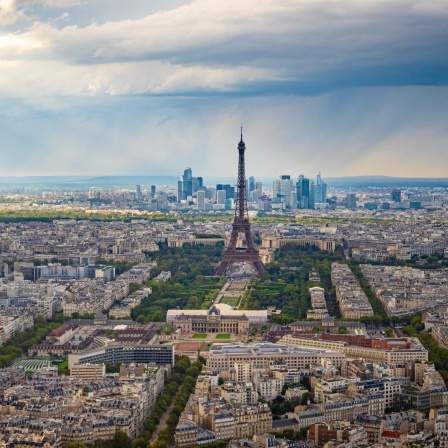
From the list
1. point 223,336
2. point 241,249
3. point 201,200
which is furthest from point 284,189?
point 223,336

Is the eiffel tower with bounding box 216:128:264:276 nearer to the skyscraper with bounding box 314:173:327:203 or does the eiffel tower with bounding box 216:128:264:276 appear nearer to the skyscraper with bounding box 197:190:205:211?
the skyscraper with bounding box 197:190:205:211

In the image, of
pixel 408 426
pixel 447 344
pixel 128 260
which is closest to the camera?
pixel 408 426

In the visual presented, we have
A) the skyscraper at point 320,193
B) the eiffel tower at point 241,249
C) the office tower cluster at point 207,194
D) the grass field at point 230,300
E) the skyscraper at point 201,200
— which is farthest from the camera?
the skyscraper at point 320,193

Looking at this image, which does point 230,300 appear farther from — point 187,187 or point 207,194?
point 187,187

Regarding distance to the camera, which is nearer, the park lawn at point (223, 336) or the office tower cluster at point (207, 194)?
the park lawn at point (223, 336)

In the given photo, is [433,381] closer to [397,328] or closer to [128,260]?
[397,328]

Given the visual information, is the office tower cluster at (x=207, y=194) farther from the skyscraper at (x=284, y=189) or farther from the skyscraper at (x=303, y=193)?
the skyscraper at (x=303, y=193)

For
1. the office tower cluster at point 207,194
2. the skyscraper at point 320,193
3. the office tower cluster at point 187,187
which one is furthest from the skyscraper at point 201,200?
the skyscraper at point 320,193

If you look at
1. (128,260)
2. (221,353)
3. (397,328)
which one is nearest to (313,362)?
(221,353)
